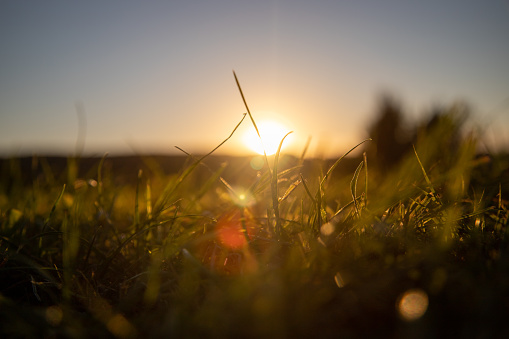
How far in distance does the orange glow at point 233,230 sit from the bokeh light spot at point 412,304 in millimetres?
401

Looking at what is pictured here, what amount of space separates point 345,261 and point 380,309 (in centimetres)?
15

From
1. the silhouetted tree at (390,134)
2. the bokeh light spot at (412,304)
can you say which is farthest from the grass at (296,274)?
the silhouetted tree at (390,134)

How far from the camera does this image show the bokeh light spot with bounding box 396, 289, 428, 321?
1.68 ft

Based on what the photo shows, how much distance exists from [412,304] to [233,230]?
511 millimetres

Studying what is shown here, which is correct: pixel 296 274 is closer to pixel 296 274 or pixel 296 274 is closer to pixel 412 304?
pixel 296 274

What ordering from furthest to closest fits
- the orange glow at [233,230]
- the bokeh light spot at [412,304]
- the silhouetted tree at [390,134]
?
1. the silhouetted tree at [390,134]
2. the orange glow at [233,230]
3. the bokeh light spot at [412,304]

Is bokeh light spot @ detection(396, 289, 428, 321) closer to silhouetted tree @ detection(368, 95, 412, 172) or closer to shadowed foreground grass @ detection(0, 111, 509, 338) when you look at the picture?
shadowed foreground grass @ detection(0, 111, 509, 338)

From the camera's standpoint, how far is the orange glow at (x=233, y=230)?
0.90 metres

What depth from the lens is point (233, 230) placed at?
0.94 metres

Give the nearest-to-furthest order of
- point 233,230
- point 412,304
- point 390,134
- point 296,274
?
point 412,304, point 296,274, point 233,230, point 390,134

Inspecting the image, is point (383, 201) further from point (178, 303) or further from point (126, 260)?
point (126, 260)

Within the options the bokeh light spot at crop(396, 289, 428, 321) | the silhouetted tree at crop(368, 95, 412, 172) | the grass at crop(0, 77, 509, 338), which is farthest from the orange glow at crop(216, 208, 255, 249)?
the silhouetted tree at crop(368, 95, 412, 172)

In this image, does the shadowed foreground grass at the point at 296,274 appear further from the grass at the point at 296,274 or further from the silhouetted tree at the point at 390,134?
the silhouetted tree at the point at 390,134

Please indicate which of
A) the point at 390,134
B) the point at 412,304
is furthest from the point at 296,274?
the point at 390,134
